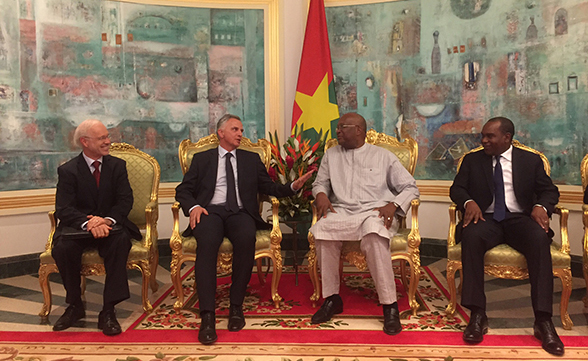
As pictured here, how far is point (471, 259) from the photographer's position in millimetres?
3318

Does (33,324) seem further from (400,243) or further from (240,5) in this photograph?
(240,5)

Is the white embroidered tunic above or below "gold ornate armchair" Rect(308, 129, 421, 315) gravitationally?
above

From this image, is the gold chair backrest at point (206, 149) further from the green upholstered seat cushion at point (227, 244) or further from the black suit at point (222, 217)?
the green upholstered seat cushion at point (227, 244)

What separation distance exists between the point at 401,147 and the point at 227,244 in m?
1.97

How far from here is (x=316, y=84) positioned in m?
5.54

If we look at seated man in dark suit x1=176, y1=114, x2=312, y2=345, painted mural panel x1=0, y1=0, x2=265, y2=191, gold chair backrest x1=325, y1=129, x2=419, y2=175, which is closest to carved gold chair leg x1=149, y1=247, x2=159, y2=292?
seated man in dark suit x1=176, y1=114, x2=312, y2=345

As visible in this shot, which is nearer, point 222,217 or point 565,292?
point 565,292

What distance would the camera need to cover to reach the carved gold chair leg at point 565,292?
10.7 ft

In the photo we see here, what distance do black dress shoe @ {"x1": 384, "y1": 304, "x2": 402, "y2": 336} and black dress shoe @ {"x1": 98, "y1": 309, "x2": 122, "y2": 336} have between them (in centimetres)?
200

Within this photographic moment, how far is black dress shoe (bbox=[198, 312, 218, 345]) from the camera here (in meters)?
3.14

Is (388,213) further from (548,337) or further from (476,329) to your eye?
(548,337)

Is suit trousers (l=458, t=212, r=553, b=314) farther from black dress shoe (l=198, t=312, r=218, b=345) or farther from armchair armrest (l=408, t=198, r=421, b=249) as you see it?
black dress shoe (l=198, t=312, r=218, b=345)

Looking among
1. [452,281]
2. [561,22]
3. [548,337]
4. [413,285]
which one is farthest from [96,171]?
[561,22]

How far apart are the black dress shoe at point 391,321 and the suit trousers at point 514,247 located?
0.49 m
